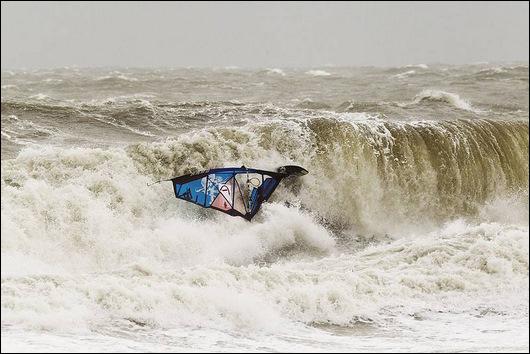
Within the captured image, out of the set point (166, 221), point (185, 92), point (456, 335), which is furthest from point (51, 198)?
point (185, 92)

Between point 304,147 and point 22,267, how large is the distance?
18.7 feet

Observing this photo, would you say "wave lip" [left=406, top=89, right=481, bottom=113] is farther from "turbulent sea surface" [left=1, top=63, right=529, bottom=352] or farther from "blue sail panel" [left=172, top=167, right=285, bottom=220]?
"blue sail panel" [left=172, top=167, right=285, bottom=220]

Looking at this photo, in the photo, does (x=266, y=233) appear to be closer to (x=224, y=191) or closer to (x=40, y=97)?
(x=224, y=191)

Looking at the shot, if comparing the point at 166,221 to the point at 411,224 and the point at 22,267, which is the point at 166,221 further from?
the point at 411,224

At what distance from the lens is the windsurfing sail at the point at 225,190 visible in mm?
9750

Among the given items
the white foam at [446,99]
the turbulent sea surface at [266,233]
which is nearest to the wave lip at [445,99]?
the white foam at [446,99]

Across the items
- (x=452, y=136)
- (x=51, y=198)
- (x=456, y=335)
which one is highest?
(x=452, y=136)

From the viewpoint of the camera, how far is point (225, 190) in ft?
32.2

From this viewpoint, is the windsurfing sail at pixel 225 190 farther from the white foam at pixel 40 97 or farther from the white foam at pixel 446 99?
the white foam at pixel 446 99

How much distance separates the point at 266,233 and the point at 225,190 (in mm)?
865

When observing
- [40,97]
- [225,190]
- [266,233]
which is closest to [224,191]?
[225,190]

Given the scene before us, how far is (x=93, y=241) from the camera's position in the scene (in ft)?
27.6

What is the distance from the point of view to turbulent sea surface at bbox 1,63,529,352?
19.9 ft

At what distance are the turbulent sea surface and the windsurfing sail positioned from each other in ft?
0.50
